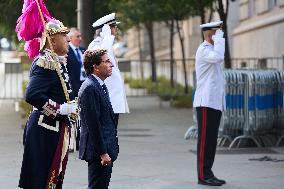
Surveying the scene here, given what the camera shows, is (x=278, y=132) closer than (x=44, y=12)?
No

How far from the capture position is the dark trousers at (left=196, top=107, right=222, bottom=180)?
389 inches

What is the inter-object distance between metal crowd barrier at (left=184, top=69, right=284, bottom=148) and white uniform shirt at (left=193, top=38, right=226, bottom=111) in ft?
10.5

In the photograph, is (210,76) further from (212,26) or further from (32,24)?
(32,24)

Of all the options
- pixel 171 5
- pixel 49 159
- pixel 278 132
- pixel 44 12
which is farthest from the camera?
pixel 171 5

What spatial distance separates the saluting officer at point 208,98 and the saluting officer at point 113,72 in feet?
2.97

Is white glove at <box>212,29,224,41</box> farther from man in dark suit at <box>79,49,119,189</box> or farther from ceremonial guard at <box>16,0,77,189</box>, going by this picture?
ceremonial guard at <box>16,0,77,189</box>

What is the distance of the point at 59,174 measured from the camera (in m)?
7.02

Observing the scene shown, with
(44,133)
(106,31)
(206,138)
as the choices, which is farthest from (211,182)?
(44,133)

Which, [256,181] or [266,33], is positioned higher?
[266,33]

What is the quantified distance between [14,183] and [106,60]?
342 cm

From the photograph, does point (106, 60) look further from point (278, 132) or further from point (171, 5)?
point (171, 5)

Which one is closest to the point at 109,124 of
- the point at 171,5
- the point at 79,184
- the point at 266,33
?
the point at 79,184

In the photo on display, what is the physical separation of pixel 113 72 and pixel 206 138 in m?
1.34

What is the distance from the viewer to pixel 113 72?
32.2 ft
